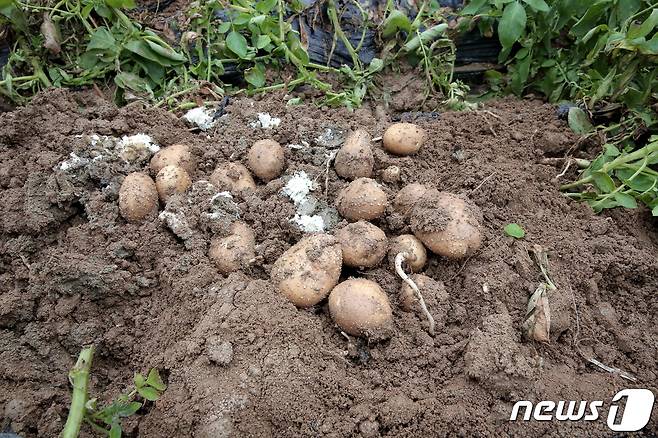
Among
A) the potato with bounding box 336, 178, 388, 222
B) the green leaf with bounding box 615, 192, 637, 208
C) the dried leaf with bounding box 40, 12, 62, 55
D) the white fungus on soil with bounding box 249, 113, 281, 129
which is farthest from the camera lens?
the dried leaf with bounding box 40, 12, 62, 55

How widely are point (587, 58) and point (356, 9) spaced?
118 cm

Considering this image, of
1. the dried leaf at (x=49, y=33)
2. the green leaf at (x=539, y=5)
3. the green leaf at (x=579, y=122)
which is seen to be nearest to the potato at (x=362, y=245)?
the green leaf at (x=579, y=122)

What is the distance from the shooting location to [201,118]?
2.23m

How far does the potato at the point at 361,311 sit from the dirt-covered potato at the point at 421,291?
0.06 meters

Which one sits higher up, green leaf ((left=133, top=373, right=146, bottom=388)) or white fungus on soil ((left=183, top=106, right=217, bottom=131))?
white fungus on soil ((left=183, top=106, right=217, bottom=131))

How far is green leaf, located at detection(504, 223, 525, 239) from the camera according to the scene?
5.76ft

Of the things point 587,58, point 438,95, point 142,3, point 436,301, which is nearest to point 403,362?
point 436,301

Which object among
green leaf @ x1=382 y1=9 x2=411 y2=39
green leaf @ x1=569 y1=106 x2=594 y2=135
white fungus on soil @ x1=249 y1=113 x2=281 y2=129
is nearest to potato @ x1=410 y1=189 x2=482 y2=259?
white fungus on soil @ x1=249 y1=113 x2=281 y2=129

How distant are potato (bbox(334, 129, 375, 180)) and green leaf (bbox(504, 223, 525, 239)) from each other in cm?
52

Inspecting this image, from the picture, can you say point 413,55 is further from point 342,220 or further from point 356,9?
point 342,220

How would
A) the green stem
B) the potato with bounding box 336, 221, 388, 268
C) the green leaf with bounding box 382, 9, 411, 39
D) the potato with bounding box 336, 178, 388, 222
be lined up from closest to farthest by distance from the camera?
the green stem < the potato with bounding box 336, 221, 388, 268 < the potato with bounding box 336, 178, 388, 222 < the green leaf with bounding box 382, 9, 411, 39

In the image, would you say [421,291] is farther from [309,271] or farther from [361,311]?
[309,271]

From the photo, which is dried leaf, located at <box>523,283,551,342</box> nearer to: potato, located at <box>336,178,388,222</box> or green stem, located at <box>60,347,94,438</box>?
potato, located at <box>336,178,388,222</box>

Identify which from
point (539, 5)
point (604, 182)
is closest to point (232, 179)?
point (604, 182)
